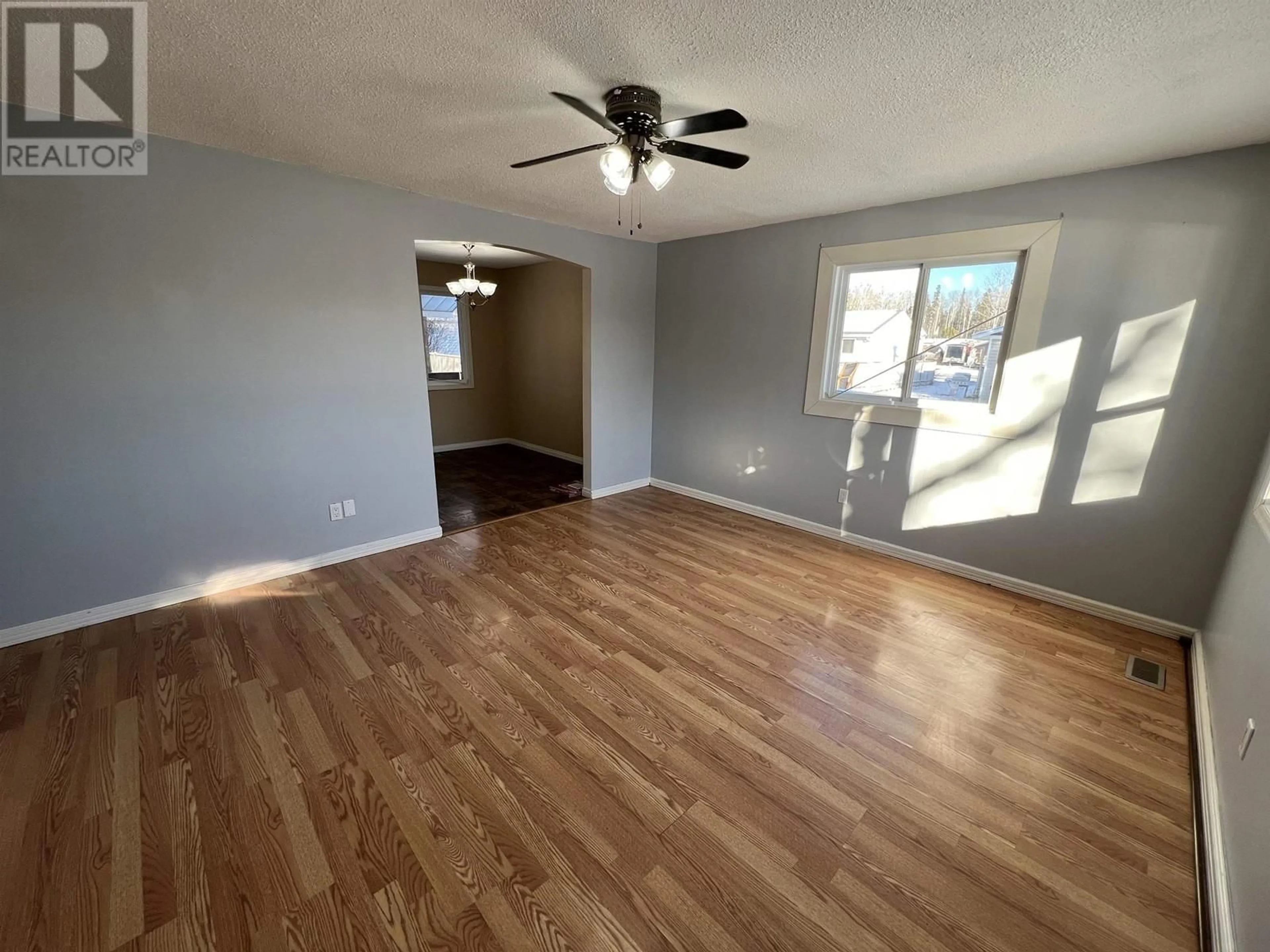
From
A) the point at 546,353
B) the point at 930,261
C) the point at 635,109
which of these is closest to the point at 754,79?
the point at 635,109

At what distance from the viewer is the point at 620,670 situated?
2.30 m

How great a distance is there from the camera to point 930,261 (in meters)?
3.22

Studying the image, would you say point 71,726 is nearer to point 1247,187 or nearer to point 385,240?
point 385,240

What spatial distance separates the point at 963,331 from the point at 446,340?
5.93 metres

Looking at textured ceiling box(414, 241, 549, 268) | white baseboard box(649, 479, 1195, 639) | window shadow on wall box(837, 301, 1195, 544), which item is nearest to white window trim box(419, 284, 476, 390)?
textured ceiling box(414, 241, 549, 268)

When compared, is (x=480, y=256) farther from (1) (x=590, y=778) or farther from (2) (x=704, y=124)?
(1) (x=590, y=778)

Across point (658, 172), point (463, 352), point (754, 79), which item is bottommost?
point (463, 352)

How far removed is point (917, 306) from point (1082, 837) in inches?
117

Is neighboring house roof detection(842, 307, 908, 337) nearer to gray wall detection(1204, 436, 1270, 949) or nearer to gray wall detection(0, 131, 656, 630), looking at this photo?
gray wall detection(1204, 436, 1270, 949)

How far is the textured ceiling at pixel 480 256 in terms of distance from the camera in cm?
509

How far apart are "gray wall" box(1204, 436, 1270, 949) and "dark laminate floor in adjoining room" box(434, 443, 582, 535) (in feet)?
13.4

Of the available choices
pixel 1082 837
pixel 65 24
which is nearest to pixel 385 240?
pixel 65 24

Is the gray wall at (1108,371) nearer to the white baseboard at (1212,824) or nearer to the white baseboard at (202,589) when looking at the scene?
the white baseboard at (1212,824)

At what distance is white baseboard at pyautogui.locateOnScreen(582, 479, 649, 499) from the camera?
192 inches
